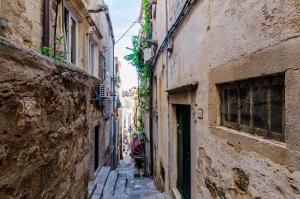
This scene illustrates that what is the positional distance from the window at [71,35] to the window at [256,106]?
4.40 m

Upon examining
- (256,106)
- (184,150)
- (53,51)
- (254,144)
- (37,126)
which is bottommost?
(184,150)

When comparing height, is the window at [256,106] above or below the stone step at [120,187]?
above

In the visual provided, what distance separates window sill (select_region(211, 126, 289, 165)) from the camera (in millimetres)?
2037

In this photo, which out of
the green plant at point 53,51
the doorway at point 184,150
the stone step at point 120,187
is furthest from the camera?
the stone step at point 120,187

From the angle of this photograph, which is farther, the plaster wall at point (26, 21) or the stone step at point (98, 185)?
the stone step at point (98, 185)

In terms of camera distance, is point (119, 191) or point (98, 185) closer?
point (98, 185)

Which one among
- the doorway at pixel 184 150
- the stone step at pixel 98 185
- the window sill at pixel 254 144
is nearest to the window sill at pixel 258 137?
the window sill at pixel 254 144

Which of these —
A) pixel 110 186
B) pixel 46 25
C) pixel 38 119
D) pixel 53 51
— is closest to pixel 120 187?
pixel 110 186

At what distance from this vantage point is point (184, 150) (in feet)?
19.1

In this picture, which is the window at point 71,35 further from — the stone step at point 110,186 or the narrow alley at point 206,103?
the stone step at point 110,186

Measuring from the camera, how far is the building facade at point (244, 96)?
76.8 inches

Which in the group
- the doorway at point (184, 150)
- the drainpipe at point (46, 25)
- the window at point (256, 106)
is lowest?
the doorway at point (184, 150)

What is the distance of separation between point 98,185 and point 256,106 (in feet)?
22.0

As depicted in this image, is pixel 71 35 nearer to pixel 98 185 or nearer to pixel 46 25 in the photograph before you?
pixel 46 25
